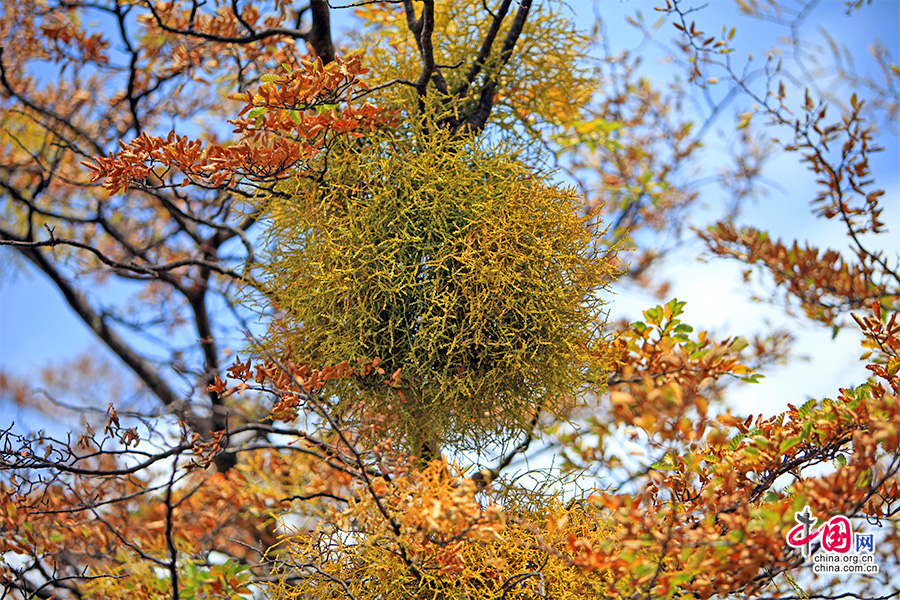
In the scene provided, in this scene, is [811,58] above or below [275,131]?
above

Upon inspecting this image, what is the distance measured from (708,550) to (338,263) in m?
0.80

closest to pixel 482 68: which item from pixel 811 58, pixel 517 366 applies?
pixel 517 366

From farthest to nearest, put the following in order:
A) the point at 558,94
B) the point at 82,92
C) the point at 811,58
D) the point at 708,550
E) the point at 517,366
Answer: the point at 82,92
the point at 811,58
the point at 558,94
the point at 517,366
the point at 708,550

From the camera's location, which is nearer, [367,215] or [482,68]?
[367,215]

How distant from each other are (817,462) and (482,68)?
1.05 meters

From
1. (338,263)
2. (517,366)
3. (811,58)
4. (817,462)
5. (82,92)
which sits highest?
(82,92)

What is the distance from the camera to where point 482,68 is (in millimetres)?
1401

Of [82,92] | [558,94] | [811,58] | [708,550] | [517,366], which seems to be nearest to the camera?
[708,550]

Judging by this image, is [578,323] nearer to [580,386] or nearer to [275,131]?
[580,386]

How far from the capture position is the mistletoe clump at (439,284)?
1182 millimetres

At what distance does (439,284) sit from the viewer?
1186mm

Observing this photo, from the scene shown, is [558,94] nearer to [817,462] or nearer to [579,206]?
[579,206]

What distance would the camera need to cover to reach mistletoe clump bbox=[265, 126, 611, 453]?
1182 millimetres

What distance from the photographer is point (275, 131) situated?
1.19 m
